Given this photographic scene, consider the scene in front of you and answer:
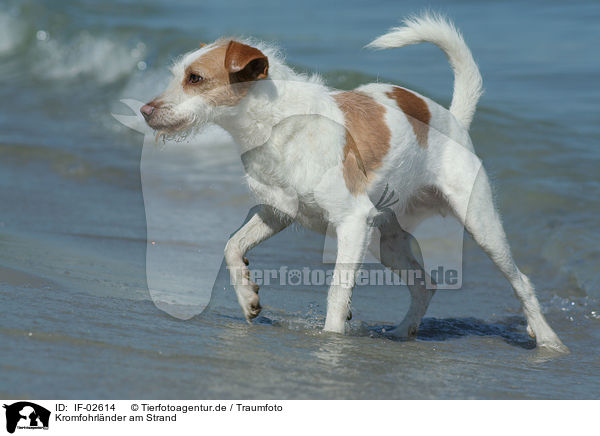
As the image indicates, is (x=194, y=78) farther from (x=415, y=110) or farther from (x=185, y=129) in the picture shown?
(x=415, y=110)

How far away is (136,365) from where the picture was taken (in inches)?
133

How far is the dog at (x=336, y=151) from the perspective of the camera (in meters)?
4.24

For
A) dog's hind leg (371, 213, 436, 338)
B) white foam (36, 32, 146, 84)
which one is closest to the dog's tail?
dog's hind leg (371, 213, 436, 338)

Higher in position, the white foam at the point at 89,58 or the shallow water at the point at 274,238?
the white foam at the point at 89,58

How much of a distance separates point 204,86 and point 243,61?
0.88 feet

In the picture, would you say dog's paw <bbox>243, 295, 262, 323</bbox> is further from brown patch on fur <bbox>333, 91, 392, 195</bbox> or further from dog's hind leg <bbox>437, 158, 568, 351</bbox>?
dog's hind leg <bbox>437, 158, 568, 351</bbox>

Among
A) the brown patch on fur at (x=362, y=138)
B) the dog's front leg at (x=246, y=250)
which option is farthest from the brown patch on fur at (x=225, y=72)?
the dog's front leg at (x=246, y=250)

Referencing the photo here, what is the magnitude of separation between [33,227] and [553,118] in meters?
7.50

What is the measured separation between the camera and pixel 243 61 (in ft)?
13.5

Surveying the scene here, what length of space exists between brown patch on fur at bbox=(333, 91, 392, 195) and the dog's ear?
26.0 inches

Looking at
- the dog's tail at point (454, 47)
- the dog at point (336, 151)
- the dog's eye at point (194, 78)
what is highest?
the dog's tail at point (454, 47)

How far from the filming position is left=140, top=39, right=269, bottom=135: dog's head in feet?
13.7
